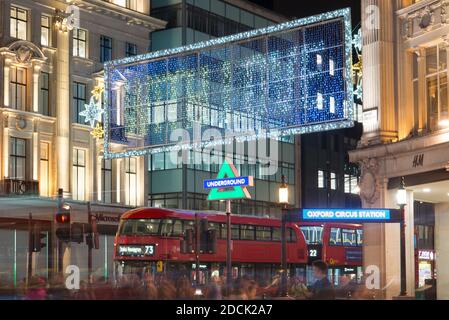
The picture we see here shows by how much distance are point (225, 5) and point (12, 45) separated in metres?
21.3

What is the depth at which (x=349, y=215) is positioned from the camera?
23016mm

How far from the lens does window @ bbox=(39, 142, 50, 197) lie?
51.3 m

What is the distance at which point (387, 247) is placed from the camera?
27.4m

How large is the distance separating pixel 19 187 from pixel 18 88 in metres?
5.76

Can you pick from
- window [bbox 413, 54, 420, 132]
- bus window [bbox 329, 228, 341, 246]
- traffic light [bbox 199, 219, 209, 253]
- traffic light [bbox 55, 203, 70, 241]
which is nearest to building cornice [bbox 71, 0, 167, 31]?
bus window [bbox 329, 228, 341, 246]

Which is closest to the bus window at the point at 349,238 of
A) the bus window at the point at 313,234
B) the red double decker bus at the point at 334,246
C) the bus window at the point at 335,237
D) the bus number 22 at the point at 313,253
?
the red double decker bus at the point at 334,246

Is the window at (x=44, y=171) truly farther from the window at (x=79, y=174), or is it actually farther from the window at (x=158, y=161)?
the window at (x=158, y=161)

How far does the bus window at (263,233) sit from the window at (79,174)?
14.2m

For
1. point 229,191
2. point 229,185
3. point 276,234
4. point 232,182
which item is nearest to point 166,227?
point 276,234

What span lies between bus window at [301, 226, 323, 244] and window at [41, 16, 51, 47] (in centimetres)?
1884

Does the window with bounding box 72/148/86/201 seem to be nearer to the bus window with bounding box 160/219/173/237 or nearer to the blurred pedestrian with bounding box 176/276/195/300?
the bus window with bounding box 160/219/173/237

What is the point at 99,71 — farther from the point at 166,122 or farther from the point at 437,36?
the point at 437,36

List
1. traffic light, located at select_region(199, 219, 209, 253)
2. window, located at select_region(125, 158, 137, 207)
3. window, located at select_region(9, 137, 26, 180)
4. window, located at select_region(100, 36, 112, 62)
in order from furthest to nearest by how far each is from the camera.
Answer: window, located at select_region(125, 158, 137, 207) → window, located at select_region(100, 36, 112, 62) → window, located at select_region(9, 137, 26, 180) → traffic light, located at select_region(199, 219, 209, 253)
